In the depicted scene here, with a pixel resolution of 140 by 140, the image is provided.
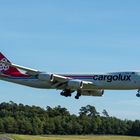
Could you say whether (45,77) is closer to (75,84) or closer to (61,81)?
(61,81)

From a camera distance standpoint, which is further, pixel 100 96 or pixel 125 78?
pixel 100 96

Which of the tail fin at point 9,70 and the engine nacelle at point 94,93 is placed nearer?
the engine nacelle at point 94,93

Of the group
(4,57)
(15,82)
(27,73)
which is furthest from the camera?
(4,57)

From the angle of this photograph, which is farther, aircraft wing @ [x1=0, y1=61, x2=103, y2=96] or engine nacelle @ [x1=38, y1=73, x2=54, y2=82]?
engine nacelle @ [x1=38, y1=73, x2=54, y2=82]

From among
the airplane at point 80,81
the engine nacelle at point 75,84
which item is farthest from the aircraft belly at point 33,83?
the engine nacelle at point 75,84

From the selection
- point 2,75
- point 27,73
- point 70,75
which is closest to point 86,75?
point 70,75

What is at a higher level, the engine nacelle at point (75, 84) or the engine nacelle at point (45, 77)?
the engine nacelle at point (45, 77)

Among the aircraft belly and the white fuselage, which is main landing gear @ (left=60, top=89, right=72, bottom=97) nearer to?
the white fuselage

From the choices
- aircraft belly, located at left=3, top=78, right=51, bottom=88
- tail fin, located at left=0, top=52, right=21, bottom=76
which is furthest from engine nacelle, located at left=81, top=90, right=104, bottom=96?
tail fin, located at left=0, top=52, right=21, bottom=76

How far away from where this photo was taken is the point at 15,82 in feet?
352

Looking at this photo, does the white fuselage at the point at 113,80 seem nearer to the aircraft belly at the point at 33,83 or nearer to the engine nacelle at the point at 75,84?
the aircraft belly at the point at 33,83

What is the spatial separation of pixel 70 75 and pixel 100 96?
9.17m

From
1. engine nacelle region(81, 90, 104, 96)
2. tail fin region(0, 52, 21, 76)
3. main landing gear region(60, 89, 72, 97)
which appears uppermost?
tail fin region(0, 52, 21, 76)

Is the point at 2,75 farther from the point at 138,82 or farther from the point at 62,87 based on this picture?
the point at 138,82
